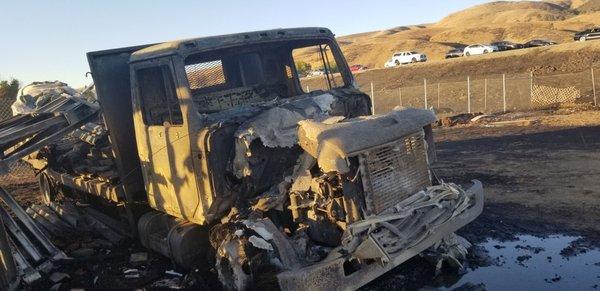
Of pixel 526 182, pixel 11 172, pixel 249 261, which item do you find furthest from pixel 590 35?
pixel 249 261

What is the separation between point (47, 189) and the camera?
9328 mm

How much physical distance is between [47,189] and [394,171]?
24.3ft

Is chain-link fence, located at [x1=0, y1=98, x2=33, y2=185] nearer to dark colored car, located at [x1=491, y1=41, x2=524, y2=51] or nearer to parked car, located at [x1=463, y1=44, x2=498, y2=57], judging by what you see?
parked car, located at [x1=463, y1=44, x2=498, y2=57]

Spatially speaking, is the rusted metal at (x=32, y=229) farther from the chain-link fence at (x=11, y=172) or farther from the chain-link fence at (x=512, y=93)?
the chain-link fence at (x=512, y=93)

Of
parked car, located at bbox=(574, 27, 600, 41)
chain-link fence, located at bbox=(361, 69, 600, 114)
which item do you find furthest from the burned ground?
parked car, located at bbox=(574, 27, 600, 41)

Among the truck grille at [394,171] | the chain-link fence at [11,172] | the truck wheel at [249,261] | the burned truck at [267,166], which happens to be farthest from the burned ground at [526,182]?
the chain-link fence at [11,172]

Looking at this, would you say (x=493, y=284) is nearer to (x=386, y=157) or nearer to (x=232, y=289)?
(x=386, y=157)

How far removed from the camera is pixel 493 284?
468cm

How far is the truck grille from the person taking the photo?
4160 millimetres

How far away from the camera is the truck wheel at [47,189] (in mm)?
9183

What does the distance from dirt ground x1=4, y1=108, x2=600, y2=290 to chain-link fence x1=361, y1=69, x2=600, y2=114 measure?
4.67m

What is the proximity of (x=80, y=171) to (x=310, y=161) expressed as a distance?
4.67 m

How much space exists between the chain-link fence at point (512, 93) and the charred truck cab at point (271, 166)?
1510 centimetres

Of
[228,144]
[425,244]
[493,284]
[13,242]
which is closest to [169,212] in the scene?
[228,144]
